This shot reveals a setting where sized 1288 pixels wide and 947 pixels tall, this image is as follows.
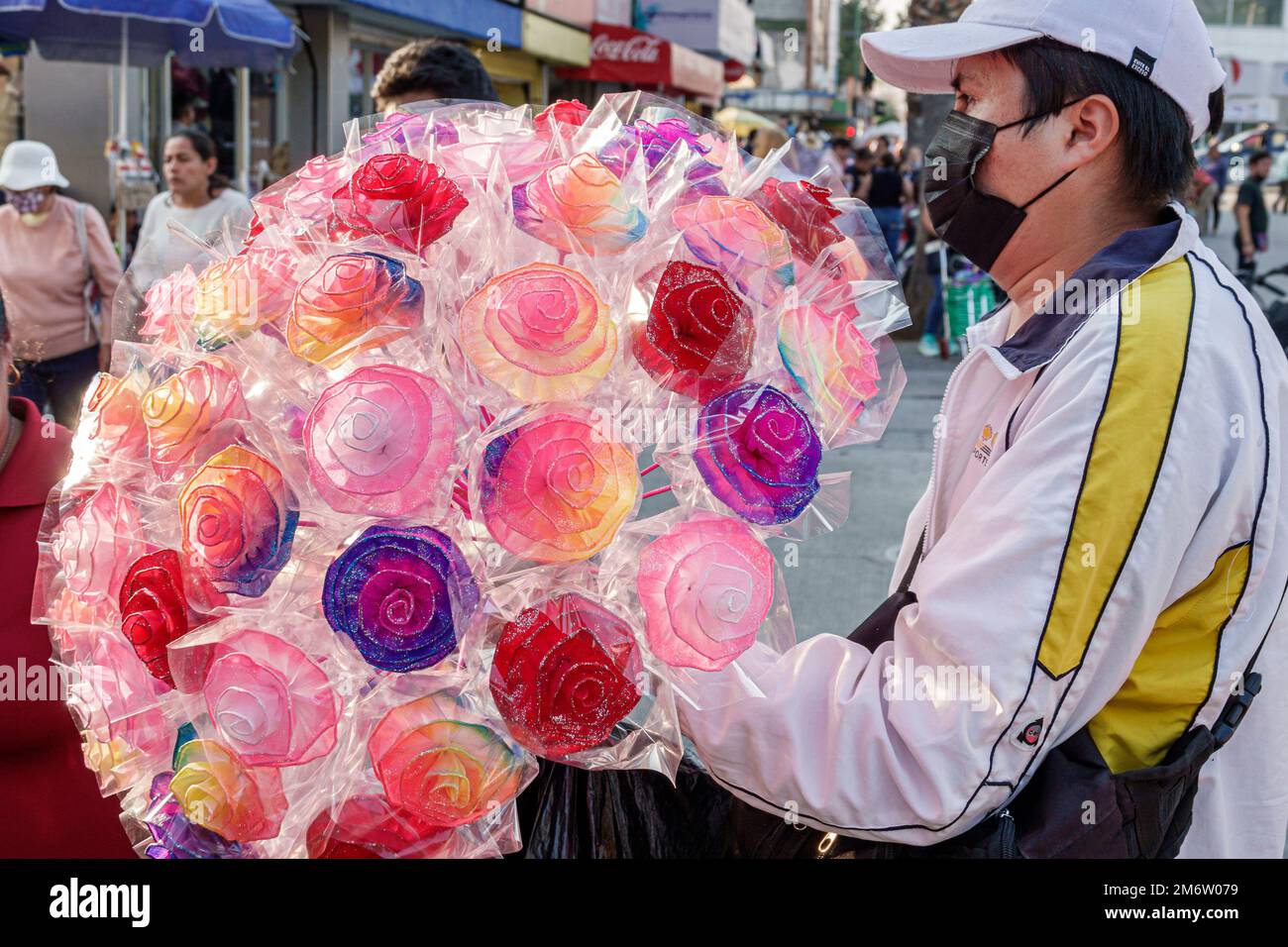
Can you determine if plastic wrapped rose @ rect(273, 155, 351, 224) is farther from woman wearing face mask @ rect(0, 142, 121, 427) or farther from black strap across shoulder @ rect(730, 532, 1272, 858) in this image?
woman wearing face mask @ rect(0, 142, 121, 427)

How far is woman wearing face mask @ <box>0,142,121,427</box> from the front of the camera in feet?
20.7

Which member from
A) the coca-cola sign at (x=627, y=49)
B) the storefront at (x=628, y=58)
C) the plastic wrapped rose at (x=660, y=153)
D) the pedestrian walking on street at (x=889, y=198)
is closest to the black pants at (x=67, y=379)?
the plastic wrapped rose at (x=660, y=153)

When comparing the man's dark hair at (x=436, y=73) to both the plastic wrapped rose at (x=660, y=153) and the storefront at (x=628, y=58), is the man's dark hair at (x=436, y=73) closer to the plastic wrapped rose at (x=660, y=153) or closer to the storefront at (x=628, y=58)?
the plastic wrapped rose at (x=660, y=153)

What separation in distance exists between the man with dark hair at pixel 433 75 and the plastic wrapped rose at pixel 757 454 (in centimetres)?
308

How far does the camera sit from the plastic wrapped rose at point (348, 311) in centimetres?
139

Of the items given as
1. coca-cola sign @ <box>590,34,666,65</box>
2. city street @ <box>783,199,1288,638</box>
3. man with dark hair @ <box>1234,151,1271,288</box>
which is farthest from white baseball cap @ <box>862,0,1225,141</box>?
coca-cola sign @ <box>590,34,666,65</box>

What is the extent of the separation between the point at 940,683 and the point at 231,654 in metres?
0.78

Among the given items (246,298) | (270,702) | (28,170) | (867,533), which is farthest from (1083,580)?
(28,170)

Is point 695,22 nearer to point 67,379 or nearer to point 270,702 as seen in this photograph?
point 67,379

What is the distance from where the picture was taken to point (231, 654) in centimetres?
136

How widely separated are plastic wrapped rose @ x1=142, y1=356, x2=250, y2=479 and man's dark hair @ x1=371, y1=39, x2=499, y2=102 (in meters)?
2.96

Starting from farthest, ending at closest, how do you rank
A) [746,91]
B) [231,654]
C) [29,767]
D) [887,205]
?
[746,91]
[887,205]
[29,767]
[231,654]
